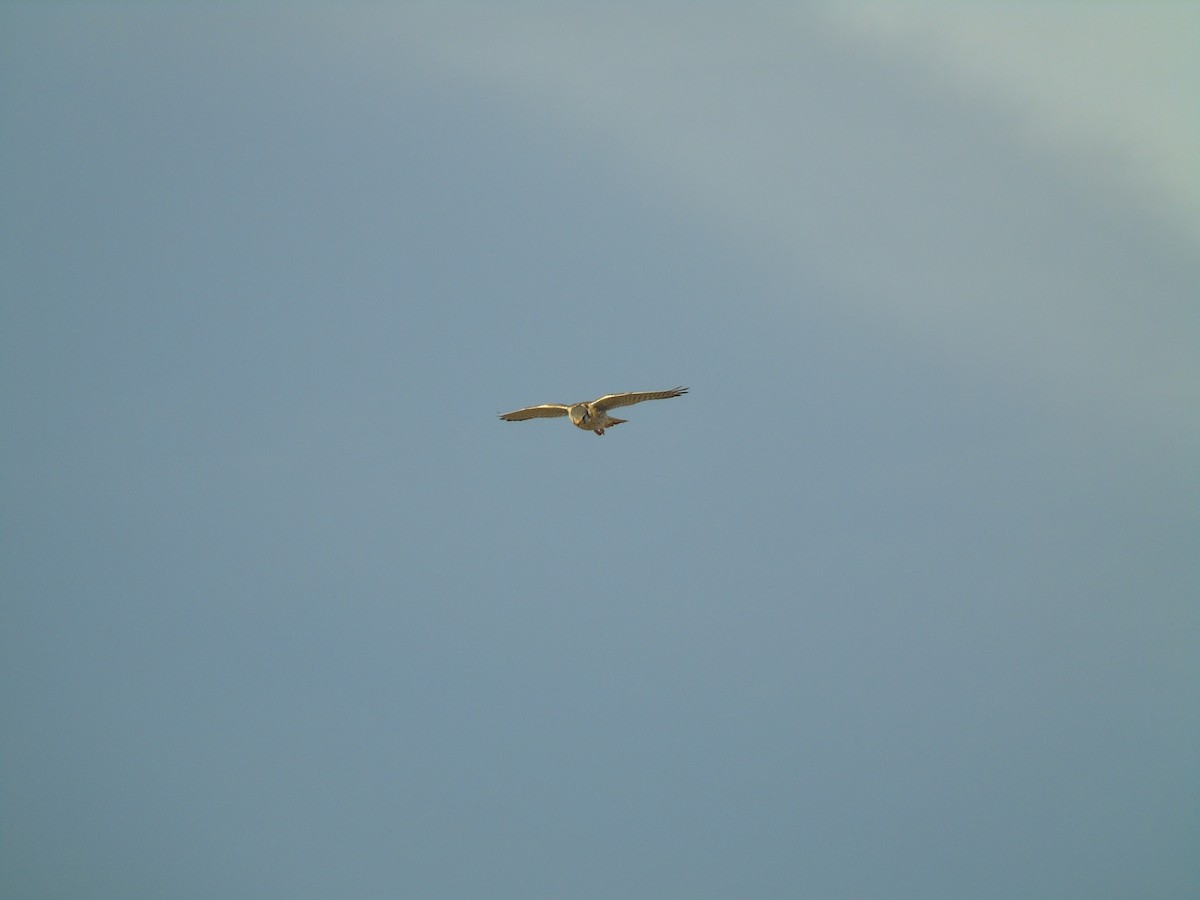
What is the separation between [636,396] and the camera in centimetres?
7819

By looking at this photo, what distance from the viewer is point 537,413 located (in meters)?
85.3

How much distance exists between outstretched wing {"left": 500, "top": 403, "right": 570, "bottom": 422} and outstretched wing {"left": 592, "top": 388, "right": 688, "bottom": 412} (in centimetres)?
420

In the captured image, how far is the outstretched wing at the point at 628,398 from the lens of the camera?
77.0 m

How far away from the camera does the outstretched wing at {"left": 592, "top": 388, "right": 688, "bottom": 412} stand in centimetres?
7700

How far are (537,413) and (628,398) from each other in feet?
27.2

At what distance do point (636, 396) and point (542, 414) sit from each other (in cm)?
867

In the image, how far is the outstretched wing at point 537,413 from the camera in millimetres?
84125

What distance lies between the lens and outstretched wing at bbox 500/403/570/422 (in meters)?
84.1

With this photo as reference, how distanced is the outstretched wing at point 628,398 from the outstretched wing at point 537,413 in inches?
165

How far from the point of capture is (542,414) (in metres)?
85.2

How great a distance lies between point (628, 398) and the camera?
3095 inches

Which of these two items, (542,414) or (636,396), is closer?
(636,396)
